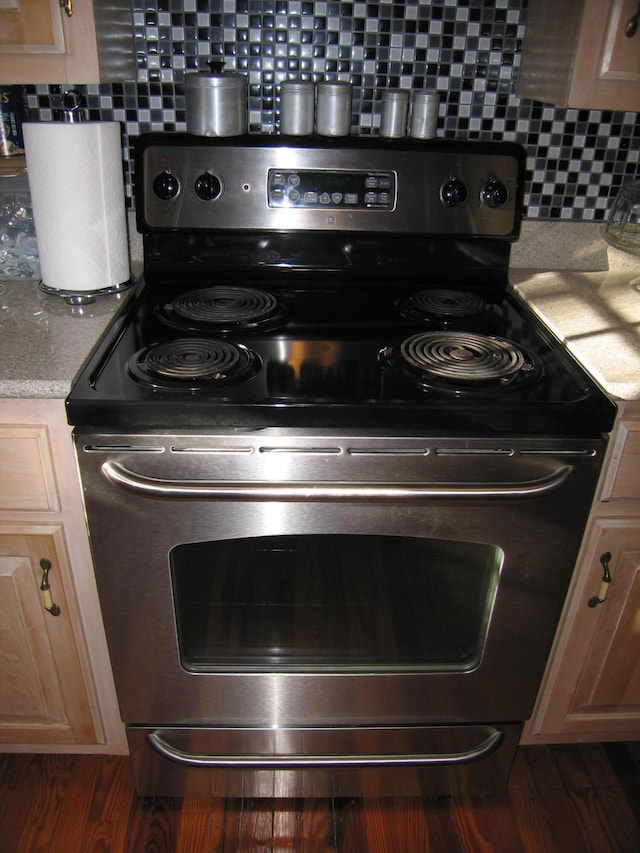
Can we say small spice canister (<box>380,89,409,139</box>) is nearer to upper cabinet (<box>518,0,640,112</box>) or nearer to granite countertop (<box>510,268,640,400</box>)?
upper cabinet (<box>518,0,640,112</box>)

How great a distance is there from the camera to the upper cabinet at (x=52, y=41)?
111cm

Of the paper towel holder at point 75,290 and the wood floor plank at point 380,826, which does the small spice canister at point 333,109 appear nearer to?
the paper towel holder at point 75,290

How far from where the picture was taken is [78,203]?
4.10ft

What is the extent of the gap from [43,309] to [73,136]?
30 centimetres

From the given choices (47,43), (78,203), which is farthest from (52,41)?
(78,203)

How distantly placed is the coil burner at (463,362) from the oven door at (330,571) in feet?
0.33

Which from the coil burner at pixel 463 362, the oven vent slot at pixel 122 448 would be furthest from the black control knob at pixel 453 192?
the oven vent slot at pixel 122 448

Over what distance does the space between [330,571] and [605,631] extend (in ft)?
1.80

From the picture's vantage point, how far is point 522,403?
1.01 meters

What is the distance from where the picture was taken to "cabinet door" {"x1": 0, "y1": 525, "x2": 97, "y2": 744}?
1178 millimetres

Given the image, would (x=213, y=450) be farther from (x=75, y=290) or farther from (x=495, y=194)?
(x=495, y=194)

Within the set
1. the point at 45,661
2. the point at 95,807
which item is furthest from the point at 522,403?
the point at 95,807

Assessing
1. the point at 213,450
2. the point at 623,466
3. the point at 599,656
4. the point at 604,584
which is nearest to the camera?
the point at 213,450

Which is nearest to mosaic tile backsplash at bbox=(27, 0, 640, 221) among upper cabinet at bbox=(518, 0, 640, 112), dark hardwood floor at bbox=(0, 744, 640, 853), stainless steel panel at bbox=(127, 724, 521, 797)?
upper cabinet at bbox=(518, 0, 640, 112)
